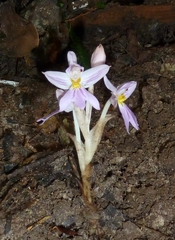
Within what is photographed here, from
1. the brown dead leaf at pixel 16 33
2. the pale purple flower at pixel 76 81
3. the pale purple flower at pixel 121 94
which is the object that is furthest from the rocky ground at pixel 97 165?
the pale purple flower at pixel 76 81

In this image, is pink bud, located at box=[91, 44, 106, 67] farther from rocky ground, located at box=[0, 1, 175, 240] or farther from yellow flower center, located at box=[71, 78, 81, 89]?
rocky ground, located at box=[0, 1, 175, 240]

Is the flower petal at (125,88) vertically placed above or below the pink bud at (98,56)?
below

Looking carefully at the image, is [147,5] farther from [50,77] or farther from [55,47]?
[50,77]

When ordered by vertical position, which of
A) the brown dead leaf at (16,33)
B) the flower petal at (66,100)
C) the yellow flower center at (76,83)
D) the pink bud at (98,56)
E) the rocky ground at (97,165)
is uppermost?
the pink bud at (98,56)

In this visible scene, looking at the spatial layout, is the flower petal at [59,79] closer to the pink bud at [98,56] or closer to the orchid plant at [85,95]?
the orchid plant at [85,95]

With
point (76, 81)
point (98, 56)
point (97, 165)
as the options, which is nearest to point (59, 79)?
point (76, 81)

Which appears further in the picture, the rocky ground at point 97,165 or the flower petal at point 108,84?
the rocky ground at point 97,165

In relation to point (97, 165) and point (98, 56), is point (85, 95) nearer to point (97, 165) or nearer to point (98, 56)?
point (98, 56)

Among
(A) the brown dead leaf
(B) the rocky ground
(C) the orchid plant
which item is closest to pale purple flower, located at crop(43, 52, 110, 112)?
(C) the orchid plant
